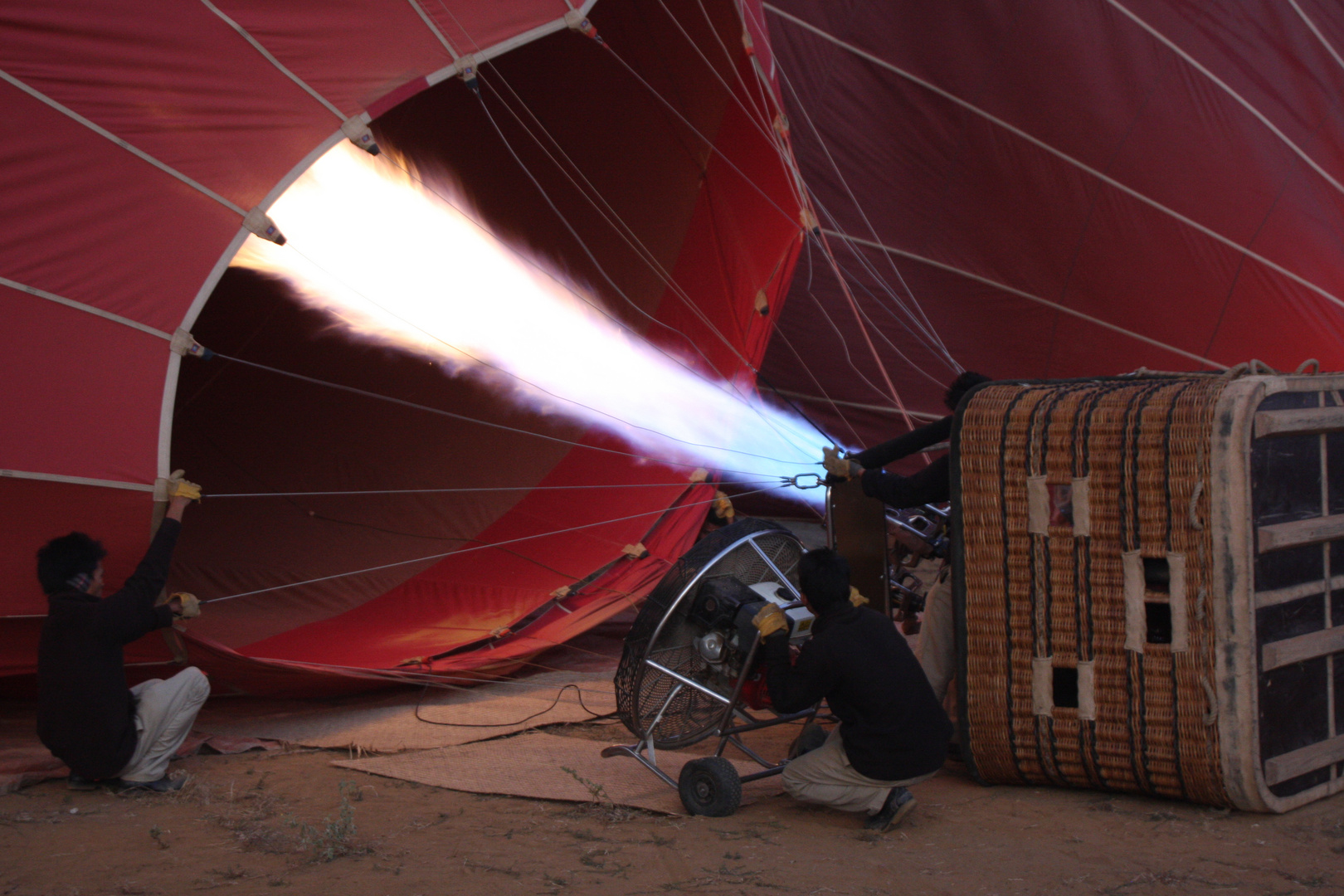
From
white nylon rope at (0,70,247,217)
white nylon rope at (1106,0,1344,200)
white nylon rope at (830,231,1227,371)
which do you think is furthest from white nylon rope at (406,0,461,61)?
white nylon rope at (1106,0,1344,200)

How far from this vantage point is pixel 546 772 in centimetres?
309

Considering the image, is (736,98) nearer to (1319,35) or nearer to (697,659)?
(697,659)

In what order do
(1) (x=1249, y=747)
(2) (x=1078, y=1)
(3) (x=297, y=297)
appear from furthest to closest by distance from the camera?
(2) (x=1078, y=1) → (3) (x=297, y=297) → (1) (x=1249, y=747)

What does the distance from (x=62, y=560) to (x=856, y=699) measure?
6.76 ft

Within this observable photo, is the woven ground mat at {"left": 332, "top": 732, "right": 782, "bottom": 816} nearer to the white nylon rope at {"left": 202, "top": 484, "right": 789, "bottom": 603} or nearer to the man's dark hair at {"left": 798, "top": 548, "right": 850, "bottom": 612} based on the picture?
the man's dark hair at {"left": 798, "top": 548, "right": 850, "bottom": 612}

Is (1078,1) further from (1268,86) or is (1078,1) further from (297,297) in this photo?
(297,297)

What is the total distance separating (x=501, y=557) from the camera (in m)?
5.13

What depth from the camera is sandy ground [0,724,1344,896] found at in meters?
2.17

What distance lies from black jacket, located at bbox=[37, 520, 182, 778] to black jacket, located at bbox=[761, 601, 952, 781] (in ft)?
5.62

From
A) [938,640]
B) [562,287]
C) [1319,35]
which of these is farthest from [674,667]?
[1319,35]

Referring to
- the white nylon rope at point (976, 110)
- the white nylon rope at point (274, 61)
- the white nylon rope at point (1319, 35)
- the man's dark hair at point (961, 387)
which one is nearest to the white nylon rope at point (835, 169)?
the white nylon rope at point (976, 110)

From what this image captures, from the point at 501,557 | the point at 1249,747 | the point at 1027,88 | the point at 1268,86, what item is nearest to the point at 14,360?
the point at 501,557

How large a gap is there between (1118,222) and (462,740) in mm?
5406

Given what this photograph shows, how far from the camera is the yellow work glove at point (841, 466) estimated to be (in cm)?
329
